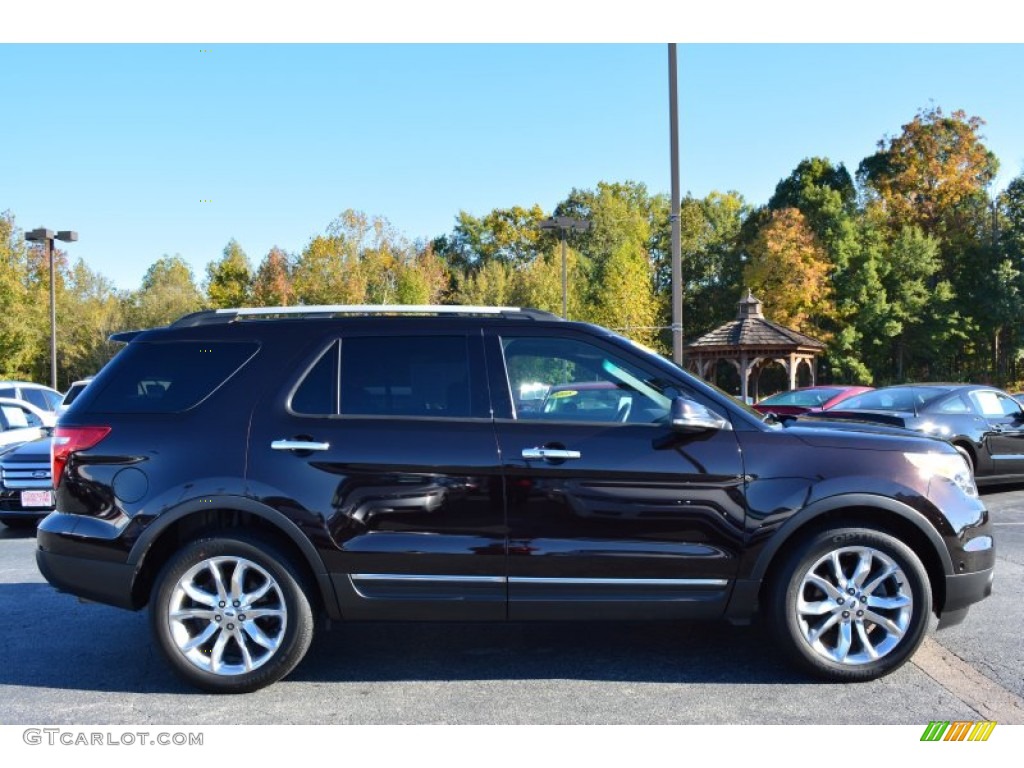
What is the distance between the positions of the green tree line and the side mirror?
31.7 m

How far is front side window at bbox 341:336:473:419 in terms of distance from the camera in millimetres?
4430

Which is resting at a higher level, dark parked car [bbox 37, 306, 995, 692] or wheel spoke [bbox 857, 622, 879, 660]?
dark parked car [bbox 37, 306, 995, 692]

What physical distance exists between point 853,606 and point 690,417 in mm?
1299

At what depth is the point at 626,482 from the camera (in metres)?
4.26

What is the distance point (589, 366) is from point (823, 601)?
1683 millimetres

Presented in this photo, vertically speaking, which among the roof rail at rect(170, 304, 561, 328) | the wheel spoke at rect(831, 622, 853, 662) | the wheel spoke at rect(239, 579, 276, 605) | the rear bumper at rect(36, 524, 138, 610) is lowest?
the wheel spoke at rect(831, 622, 853, 662)

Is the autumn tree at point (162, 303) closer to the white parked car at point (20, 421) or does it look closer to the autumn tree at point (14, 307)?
the autumn tree at point (14, 307)

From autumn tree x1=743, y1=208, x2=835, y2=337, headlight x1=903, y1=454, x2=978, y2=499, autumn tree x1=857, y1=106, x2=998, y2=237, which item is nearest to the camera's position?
headlight x1=903, y1=454, x2=978, y2=499

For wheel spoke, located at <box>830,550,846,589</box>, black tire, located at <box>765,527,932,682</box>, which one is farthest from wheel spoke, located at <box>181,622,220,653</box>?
wheel spoke, located at <box>830,550,846,589</box>

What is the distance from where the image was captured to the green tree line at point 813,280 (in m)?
39.2

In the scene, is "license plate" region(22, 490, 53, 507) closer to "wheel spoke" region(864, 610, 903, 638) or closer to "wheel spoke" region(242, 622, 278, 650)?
"wheel spoke" region(242, 622, 278, 650)

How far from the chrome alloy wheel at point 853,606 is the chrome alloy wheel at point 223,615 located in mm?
2658

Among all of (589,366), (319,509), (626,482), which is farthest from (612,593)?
(319,509)

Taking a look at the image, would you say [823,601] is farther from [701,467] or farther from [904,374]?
[904,374]
